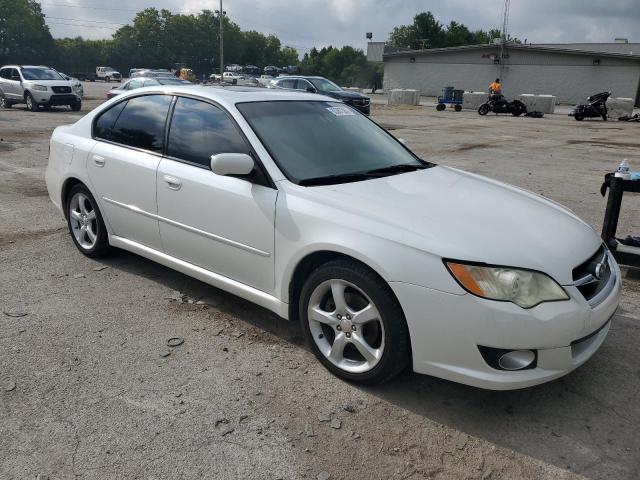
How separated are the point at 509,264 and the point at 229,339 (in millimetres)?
1886

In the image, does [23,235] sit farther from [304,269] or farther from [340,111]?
[304,269]

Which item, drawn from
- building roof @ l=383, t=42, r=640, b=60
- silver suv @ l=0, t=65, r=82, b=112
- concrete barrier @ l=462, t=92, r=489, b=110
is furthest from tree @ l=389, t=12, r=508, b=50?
silver suv @ l=0, t=65, r=82, b=112

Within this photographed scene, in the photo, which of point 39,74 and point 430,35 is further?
point 430,35

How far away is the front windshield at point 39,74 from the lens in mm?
21969

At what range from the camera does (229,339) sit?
3707mm

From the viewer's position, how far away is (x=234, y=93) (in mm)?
4129

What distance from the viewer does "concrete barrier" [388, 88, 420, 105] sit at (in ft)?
120

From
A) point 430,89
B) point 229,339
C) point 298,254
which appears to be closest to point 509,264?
point 298,254

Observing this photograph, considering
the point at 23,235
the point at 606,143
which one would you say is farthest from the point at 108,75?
the point at 23,235

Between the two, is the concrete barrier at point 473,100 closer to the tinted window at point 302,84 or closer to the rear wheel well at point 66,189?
the tinted window at point 302,84

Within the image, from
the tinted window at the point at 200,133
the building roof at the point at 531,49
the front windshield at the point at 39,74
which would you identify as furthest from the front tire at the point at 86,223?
the building roof at the point at 531,49

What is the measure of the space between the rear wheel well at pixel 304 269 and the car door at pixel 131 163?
4.45ft

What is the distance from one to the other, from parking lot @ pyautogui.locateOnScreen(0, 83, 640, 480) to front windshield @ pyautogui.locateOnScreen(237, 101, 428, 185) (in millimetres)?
1155

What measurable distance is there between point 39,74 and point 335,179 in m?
22.7
